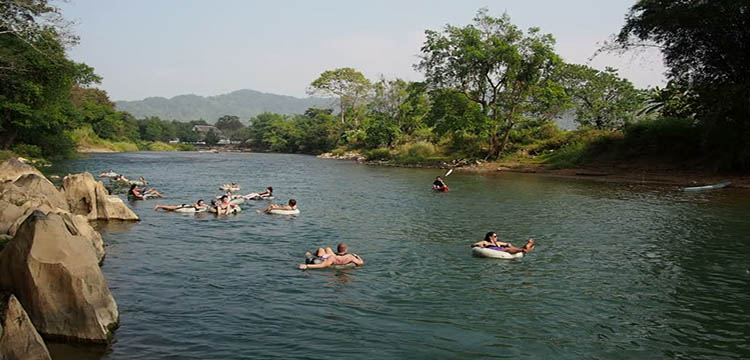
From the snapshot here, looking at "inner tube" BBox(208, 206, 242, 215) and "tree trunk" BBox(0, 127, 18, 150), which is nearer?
"inner tube" BBox(208, 206, 242, 215)

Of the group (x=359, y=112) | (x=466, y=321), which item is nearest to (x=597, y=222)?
(x=466, y=321)

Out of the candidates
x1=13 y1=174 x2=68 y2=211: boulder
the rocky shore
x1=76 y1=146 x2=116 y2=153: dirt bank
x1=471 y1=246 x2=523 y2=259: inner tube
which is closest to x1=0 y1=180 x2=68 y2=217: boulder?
x1=13 y1=174 x2=68 y2=211: boulder

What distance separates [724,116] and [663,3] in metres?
9.08

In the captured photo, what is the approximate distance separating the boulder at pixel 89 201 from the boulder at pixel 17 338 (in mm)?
14546

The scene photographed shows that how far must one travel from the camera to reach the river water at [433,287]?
32.5ft

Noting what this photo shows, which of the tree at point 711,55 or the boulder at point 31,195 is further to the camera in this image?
the tree at point 711,55

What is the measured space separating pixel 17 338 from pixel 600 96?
61462mm

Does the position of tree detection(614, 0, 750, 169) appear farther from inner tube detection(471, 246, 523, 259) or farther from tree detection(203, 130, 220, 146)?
tree detection(203, 130, 220, 146)

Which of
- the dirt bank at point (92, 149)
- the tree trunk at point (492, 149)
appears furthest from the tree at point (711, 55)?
the dirt bank at point (92, 149)

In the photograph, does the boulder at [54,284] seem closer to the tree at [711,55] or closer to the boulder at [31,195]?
the boulder at [31,195]

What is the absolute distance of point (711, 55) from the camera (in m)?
37.6

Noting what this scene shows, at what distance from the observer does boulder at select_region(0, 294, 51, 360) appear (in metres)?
7.75

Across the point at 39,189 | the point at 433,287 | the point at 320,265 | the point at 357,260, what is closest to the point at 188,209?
the point at 39,189

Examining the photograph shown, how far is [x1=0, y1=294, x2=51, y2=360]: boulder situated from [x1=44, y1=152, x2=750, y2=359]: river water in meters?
0.97
